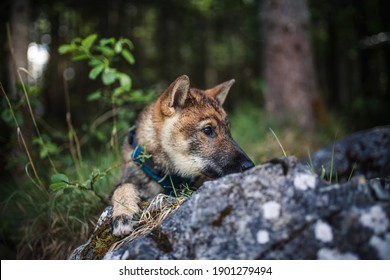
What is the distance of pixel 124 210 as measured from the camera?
8.91ft

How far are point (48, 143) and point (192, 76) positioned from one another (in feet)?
55.1

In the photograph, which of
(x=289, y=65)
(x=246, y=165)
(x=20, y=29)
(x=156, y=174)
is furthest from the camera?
(x=289, y=65)

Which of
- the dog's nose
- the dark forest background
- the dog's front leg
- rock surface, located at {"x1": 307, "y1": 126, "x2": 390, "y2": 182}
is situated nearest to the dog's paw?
the dog's front leg

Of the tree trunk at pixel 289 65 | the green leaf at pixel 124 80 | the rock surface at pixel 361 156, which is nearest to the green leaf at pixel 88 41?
the green leaf at pixel 124 80

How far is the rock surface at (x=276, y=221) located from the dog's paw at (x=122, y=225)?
0.81ft

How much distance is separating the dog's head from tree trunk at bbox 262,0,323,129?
191 inches

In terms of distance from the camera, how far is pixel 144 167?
11.5 feet

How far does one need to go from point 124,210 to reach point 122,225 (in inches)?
7.6

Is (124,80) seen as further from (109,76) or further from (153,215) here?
(153,215)

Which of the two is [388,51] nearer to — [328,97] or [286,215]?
[328,97]

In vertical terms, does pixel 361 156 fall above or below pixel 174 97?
below

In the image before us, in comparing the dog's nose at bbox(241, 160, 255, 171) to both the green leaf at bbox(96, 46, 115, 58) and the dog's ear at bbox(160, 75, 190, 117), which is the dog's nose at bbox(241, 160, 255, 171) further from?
the green leaf at bbox(96, 46, 115, 58)

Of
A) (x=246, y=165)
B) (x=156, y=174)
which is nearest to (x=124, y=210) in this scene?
(x=156, y=174)
